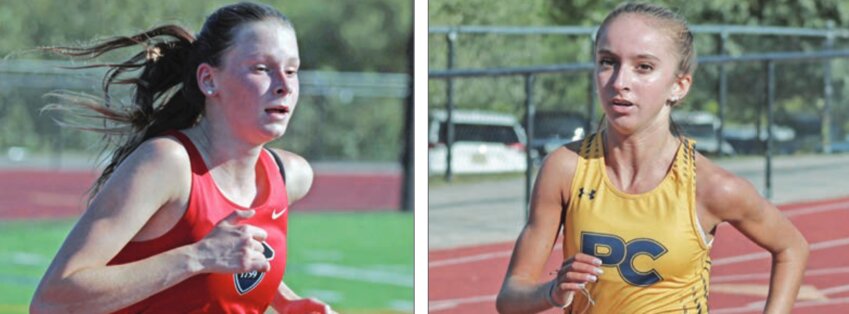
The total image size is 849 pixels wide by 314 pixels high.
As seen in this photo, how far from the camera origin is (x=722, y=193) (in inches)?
113

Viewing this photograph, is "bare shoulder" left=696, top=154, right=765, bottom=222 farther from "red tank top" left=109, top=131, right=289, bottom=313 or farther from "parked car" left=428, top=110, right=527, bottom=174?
"parked car" left=428, top=110, right=527, bottom=174

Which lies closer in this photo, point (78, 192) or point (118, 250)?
point (118, 250)

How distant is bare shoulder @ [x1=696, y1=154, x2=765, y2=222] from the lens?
9.41 ft

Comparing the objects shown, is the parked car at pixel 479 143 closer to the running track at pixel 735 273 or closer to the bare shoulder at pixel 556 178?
the running track at pixel 735 273

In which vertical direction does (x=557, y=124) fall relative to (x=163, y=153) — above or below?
below

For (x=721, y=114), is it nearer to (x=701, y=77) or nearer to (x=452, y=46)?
(x=701, y=77)

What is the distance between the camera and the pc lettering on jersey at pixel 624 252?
283 centimetres

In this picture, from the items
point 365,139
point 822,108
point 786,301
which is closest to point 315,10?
point 365,139

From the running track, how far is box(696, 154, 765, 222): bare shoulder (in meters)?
3.92

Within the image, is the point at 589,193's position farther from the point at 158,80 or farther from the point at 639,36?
the point at 158,80

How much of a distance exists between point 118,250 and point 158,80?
470 millimetres

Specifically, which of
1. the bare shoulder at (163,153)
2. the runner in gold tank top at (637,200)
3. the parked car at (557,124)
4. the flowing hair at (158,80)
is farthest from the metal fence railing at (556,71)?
the bare shoulder at (163,153)

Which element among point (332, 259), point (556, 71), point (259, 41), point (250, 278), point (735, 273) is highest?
point (259, 41)

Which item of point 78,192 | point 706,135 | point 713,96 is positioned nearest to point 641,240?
point 706,135
